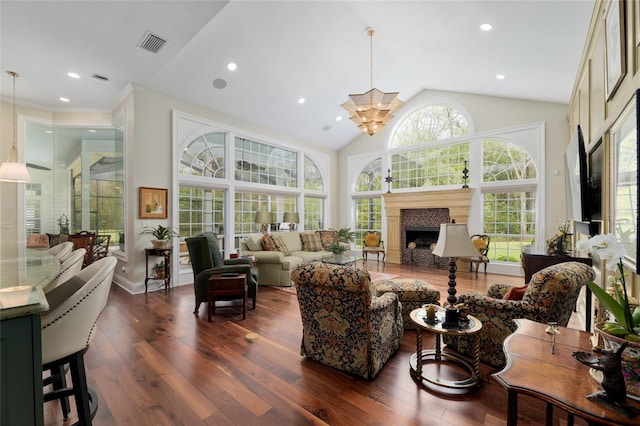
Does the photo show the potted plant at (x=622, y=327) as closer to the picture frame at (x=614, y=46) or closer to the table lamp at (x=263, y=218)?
the picture frame at (x=614, y=46)

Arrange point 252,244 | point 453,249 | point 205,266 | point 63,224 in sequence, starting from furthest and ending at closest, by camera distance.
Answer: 1. point 63,224
2. point 252,244
3. point 205,266
4. point 453,249

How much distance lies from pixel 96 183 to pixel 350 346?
666cm

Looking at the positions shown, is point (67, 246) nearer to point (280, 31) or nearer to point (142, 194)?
point (142, 194)

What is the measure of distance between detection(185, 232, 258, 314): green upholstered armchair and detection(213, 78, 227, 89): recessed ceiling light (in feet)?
9.86

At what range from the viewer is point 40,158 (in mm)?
5617

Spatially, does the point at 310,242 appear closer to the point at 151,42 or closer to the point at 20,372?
the point at 151,42

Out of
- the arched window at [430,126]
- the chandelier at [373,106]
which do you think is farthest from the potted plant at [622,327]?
the arched window at [430,126]

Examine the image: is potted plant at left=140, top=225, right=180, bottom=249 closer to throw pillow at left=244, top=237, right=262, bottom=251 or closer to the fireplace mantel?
throw pillow at left=244, top=237, right=262, bottom=251

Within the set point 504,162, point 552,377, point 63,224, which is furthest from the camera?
point 504,162

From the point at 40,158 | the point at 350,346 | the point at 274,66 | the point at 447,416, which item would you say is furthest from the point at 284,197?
the point at 447,416

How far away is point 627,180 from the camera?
5.73 feet

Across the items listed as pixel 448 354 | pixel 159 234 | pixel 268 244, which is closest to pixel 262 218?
pixel 268 244

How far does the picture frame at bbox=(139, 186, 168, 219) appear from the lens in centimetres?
486

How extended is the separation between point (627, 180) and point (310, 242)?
213 inches
